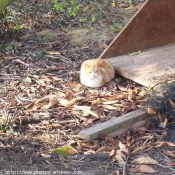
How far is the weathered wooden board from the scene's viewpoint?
4.75m

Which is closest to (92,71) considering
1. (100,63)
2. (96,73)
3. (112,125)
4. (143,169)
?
(96,73)

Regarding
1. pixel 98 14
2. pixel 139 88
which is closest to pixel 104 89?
pixel 139 88

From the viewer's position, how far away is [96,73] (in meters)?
4.86

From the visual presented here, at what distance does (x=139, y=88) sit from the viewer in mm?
4723

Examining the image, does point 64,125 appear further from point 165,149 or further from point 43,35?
point 43,35

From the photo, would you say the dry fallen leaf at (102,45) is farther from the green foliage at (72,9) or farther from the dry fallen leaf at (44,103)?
the dry fallen leaf at (44,103)

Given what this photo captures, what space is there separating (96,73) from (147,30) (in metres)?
1.16

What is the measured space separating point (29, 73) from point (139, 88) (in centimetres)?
132

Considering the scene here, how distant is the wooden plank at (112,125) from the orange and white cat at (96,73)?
829 mm

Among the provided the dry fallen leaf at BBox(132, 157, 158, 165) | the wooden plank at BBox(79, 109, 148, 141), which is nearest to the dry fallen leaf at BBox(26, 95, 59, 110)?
the wooden plank at BBox(79, 109, 148, 141)

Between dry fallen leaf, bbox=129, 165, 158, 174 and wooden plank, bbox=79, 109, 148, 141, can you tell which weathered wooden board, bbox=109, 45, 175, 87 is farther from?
dry fallen leaf, bbox=129, 165, 158, 174

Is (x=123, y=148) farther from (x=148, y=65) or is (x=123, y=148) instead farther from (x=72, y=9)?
(x=72, y=9)

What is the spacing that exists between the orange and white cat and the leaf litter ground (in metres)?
0.08

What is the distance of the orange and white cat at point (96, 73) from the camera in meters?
4.80
